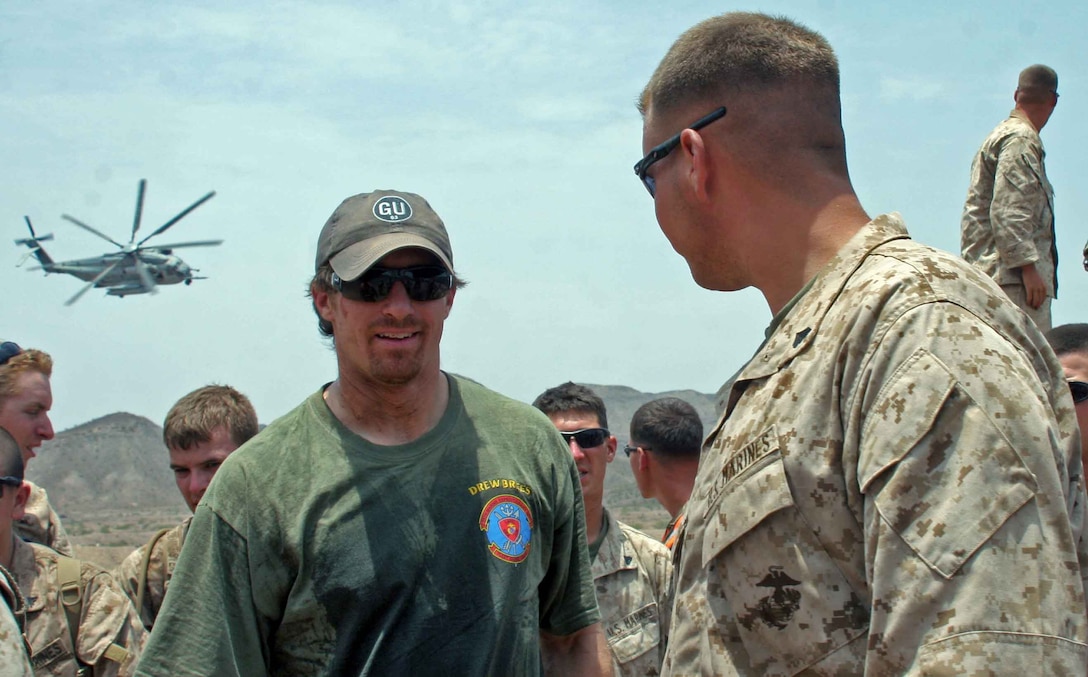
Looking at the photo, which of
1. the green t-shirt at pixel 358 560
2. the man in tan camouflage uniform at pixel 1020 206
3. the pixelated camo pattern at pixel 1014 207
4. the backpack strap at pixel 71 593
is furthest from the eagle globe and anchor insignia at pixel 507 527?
the pixelated camo pattern at pixel 1014 207

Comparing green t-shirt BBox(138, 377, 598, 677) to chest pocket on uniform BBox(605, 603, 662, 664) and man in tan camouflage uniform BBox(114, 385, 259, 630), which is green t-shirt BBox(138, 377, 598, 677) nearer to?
chest pocket on uniform BBox(605, 603, 662, 664)

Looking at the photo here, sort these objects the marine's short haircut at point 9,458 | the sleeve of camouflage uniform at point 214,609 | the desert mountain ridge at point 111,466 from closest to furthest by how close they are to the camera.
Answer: the sleeve of camouflage uniform at point 214,609, the marine's short haircut at point 9,458, the desert mountain ridge at point 111,466

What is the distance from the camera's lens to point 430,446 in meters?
3.31

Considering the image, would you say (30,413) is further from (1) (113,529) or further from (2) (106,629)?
(1) (113,529)

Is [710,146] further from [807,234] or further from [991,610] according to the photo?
→ [991,610]

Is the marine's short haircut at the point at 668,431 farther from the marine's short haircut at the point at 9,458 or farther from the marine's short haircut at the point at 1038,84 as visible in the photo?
the marine's short haircut at the point at 1038,84

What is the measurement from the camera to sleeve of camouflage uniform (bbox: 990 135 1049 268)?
8375 millimetres

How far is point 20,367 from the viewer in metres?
6.14

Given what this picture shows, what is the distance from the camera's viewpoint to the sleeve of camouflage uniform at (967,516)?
1752mm

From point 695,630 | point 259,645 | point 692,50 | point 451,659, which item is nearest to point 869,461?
point 695,630

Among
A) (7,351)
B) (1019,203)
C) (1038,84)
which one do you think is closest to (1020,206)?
(1019,203)

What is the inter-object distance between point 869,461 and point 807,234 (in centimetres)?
64

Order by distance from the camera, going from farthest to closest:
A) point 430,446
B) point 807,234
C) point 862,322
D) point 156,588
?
point 156,588
point 430,446
point 807,234
point 862,322

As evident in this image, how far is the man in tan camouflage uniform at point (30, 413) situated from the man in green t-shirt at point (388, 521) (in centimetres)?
328
